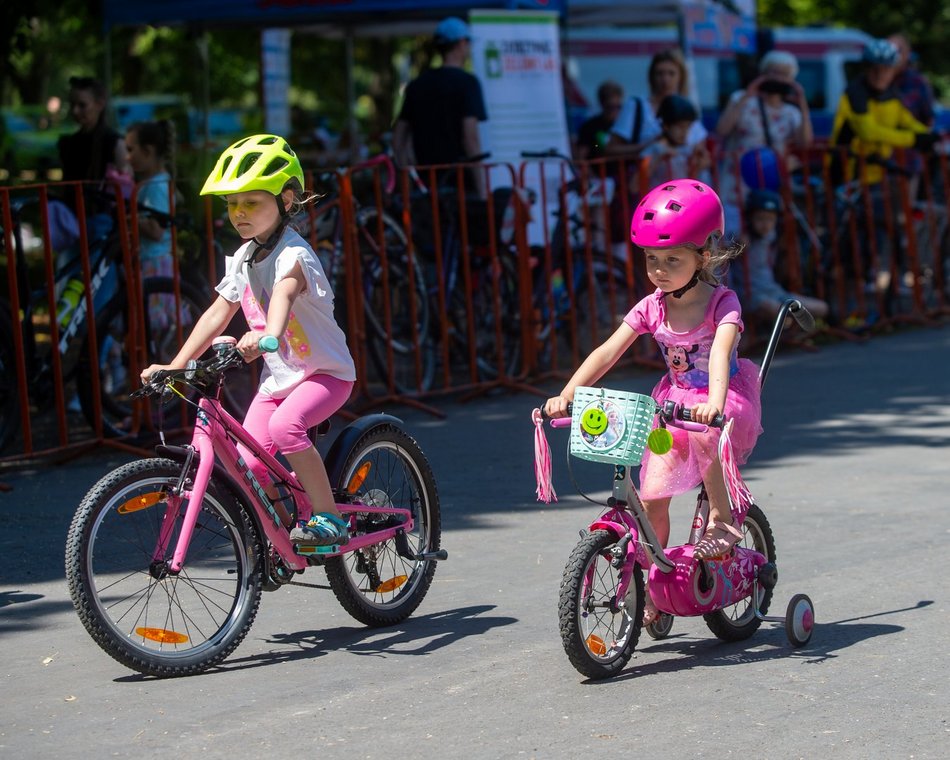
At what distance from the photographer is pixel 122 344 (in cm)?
898

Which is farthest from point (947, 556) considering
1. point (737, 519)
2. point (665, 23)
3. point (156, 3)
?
point (665, 23)

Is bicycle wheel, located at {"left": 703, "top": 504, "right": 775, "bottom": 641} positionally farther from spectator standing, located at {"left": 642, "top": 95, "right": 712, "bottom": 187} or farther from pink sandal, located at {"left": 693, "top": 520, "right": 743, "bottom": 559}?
spectator standing, located at {"left": 642, "top": 95, "right": 712, "bottom": 187}

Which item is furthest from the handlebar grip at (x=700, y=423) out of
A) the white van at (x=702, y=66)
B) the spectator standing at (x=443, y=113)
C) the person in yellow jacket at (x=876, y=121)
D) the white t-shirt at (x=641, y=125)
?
the white van at (x=702, y=66)

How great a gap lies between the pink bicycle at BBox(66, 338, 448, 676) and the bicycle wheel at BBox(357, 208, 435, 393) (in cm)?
446

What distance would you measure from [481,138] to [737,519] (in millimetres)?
6748

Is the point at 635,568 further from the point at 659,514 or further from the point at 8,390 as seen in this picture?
the point at 8,390

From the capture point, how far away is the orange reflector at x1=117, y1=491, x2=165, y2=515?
4945mm

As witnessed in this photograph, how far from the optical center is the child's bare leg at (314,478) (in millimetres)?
5289

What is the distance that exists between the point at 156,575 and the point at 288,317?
34.9 inches

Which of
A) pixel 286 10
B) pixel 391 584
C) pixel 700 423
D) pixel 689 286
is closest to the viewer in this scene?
pixel 700 423

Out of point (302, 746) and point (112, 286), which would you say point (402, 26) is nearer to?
point (112, 286)

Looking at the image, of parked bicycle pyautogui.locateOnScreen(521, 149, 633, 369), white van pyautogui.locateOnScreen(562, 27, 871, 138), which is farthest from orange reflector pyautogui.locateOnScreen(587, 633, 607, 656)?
white van pyautogui.locateOnScreen(562, 27, 871, 138)

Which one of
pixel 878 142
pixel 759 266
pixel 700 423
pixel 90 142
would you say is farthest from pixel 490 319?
pixel 700 423

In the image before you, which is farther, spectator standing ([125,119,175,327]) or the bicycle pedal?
spectator standing ([125,119,175,327])
